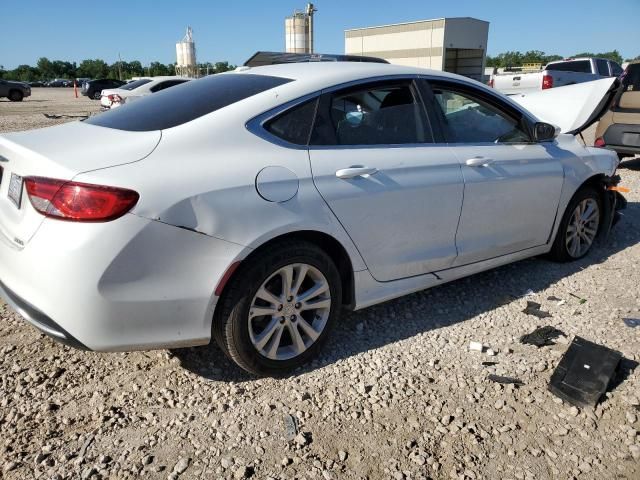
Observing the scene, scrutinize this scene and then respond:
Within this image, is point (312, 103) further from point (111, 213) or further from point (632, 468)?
point (632, 468)

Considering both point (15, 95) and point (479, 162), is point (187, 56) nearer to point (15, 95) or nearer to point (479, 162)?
point (15, 95)

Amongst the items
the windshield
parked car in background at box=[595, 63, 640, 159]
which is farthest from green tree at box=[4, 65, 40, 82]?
parked car in background at box=[595, 63, 640, 159]

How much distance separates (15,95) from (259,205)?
34341mm

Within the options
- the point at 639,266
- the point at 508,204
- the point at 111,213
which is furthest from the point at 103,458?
the point at 639,266

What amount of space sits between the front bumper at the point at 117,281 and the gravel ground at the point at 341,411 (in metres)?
0.43

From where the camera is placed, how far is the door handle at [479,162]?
3.38 m

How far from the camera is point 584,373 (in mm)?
2770

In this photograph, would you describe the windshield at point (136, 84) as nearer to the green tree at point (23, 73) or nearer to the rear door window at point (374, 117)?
the rear door window at point (374, 117)

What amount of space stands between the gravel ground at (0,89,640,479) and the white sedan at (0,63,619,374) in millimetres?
324

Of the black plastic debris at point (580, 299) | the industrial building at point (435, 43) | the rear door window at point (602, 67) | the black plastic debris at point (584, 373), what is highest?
the industrial building at point (435, 43)

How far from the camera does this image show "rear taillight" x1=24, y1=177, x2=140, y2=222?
2119 mm

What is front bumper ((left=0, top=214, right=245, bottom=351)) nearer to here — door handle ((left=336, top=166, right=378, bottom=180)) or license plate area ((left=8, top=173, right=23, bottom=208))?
license plate area ((left=8, top=173, right=23, bottom=208))

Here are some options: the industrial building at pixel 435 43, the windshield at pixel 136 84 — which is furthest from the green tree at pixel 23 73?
the windshield at pixel 136 84

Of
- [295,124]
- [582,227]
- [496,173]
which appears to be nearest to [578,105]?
[582,227]
